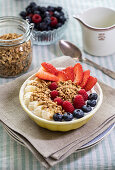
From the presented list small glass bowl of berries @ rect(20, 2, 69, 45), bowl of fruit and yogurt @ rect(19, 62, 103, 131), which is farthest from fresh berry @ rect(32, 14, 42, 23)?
bowl of fruit and yogurt @ rect(19, 62, 103, 131)

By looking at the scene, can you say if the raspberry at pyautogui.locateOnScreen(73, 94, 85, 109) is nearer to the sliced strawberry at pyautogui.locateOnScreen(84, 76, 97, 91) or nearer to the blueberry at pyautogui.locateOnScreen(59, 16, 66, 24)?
the sliced strawberry at pyautogui.locateOnScreen(84, 76, 97, 91)

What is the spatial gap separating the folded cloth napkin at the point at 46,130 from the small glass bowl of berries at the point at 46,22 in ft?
1.23

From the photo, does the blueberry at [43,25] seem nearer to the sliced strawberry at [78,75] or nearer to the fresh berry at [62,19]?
the fresh berry at [62,19]

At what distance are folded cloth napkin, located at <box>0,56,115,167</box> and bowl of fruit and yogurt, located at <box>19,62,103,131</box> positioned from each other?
33 millimetres

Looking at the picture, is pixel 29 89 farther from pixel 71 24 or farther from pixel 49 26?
pixel 71 24

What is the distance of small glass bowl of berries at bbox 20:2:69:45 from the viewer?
1.38 m

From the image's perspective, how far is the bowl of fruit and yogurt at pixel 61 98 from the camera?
0.90m

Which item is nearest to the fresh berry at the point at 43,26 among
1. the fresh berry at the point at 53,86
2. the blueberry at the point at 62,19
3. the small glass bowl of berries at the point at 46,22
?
the small glass bowl of berries at the point at 46,22

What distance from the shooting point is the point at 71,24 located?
1615 mm

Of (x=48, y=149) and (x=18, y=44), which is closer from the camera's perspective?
(x=48, y=149)

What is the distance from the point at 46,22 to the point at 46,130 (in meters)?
0.65

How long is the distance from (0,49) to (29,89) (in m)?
0.27

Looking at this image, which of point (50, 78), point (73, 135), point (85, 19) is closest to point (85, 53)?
point (85, 19)

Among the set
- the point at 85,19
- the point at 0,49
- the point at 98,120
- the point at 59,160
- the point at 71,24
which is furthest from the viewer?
the point at 71,24
